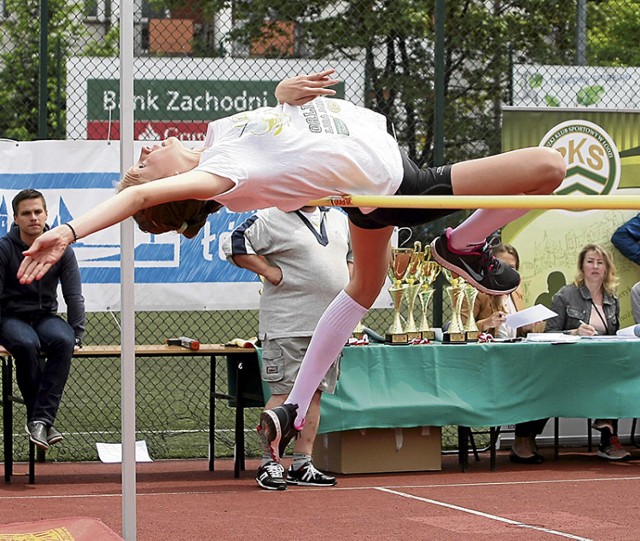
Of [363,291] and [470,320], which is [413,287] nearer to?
[470,320]

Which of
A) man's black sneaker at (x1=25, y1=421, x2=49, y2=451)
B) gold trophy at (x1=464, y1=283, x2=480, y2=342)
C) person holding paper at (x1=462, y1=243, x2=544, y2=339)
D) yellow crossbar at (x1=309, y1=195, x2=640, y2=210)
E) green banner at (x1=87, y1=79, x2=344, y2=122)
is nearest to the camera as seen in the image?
yellow crossbar at (x1=309, y1=195, x2=640, y2=210)

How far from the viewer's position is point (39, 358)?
6.89 m

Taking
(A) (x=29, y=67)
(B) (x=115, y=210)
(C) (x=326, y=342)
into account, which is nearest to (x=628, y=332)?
(C) (x=326, y=342)

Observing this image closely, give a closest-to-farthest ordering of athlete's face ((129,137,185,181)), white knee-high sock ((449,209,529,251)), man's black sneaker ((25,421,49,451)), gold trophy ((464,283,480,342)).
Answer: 1. athlete's face ((129,137,185,181))
2. white knee-high sock ((449,209,529,251))
3. man's black sneaker ((25,421,49,451))
4. gold trophy ((464,283,480,342))

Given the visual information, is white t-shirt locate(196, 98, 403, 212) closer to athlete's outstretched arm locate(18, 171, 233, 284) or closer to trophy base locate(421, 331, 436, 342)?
athlete's outstretched arm locate(18, 171, 233, 284)

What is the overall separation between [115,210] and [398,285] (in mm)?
4099

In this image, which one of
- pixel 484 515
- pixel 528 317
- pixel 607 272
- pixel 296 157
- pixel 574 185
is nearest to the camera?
pixel 296 157

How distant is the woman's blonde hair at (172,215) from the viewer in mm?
4098

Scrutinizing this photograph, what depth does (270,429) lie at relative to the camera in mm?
4758

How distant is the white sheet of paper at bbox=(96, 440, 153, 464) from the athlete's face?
13.9 ft

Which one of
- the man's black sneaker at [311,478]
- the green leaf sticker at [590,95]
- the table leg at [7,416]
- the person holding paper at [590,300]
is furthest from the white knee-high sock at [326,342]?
the green leaf sticker at [590,95]

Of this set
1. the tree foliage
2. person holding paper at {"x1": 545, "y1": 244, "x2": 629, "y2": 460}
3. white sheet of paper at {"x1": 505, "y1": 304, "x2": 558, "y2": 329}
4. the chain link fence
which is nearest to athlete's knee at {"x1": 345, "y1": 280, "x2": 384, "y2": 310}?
white sheet of paper at {"x1": 505, "y1": 304, "x2": 558, "y2": 329}

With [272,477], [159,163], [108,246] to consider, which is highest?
[159,163]

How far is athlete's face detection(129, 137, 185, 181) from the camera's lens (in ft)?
13.1
